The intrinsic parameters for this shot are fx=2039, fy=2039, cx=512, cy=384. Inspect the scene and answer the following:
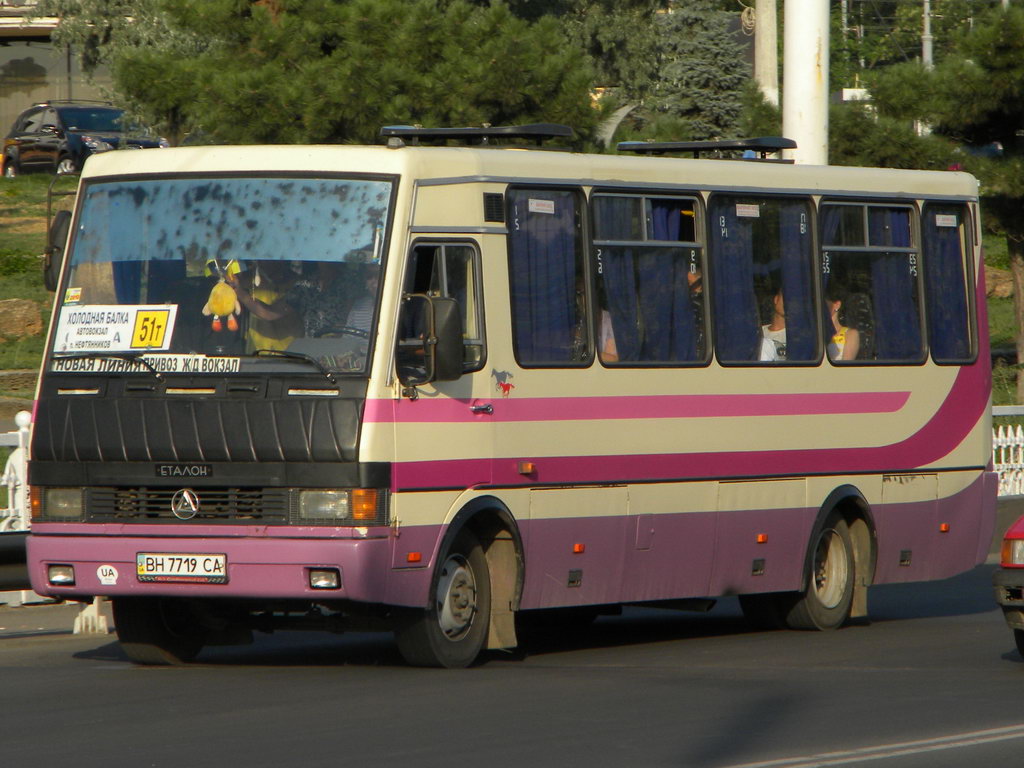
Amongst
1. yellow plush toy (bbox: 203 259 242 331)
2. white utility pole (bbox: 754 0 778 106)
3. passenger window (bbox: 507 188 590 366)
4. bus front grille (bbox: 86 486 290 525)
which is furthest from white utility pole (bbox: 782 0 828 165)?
white utility pole (bbox: 754 0 778 106)

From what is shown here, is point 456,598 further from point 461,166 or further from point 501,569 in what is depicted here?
point 461,166

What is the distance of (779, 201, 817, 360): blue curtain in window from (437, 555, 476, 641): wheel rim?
319 centimetres

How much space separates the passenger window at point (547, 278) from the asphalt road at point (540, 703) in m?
1.78

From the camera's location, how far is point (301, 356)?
1026cm

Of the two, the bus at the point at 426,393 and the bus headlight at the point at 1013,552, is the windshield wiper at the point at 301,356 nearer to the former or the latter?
the bus at the point at 426,393

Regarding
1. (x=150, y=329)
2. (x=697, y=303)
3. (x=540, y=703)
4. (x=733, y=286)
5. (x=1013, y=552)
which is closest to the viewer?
(x=540, y=703)

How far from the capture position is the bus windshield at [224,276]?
10320 mm

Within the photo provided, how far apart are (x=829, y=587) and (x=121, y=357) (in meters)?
5.41

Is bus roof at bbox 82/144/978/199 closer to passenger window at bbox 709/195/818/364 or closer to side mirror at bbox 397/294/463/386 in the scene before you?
passenger window at bbox 709/195/818/364

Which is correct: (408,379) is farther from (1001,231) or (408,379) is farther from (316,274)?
(1001,231)

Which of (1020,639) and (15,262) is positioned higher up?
(15,262)

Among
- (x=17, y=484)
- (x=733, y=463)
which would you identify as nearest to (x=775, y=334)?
(x=733, y=463)

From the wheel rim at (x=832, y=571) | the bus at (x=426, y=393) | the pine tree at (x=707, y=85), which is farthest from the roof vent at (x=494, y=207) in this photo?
the pine tree at (x=707, y=85)

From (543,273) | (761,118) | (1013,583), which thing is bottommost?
(1013,583)
